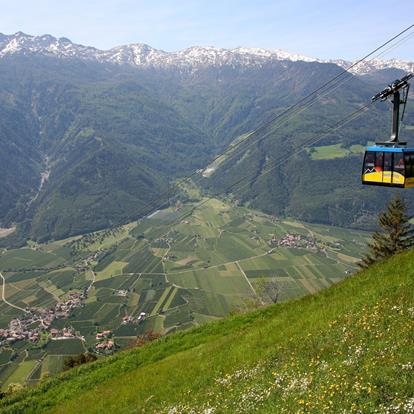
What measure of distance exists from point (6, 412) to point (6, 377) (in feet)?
330

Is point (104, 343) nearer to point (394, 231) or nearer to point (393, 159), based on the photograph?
point (394, 231)

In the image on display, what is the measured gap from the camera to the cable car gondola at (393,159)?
28000 millimetres

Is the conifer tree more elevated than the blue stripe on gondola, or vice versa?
the blue stripe on gondola

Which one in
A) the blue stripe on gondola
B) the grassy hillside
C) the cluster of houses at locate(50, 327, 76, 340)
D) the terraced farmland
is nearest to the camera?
the grassy hillside

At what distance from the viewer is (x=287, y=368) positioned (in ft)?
51.0

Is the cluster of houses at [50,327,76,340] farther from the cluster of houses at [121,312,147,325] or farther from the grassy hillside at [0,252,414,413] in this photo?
the grassy hillside at [0,252,414,413]

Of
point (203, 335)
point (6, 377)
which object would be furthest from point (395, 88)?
point (6, 377)

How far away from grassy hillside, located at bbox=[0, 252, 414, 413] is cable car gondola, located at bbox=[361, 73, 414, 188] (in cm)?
750

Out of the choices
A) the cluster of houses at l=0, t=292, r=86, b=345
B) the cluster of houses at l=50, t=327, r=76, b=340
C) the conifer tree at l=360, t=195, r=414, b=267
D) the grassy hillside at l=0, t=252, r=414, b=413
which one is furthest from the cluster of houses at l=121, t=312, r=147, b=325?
the grassy hillside at l=0, t=252, r=414, b=413

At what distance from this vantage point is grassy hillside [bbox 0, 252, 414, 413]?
1220 centimetres

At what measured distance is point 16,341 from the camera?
13262 centimetres

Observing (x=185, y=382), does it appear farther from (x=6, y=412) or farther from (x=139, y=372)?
(x=6, y=412)

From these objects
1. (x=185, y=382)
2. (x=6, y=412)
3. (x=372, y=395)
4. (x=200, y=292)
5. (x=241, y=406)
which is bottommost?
(x=200, y=292)

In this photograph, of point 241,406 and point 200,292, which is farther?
point 200,292
